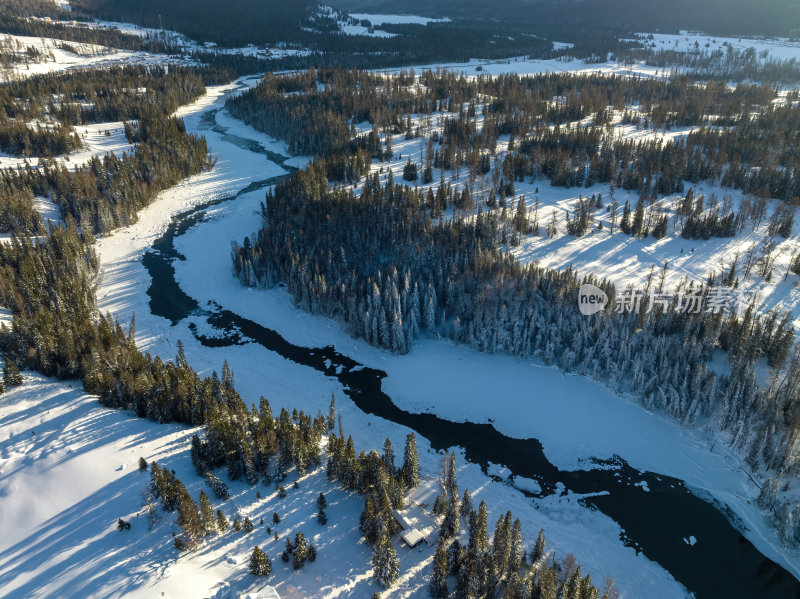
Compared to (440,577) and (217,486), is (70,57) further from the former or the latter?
(440,577)

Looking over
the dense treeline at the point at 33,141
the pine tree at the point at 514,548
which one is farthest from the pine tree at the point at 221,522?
the dense treeline at the point at 33,141

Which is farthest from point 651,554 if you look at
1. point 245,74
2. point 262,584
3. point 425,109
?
point 245,74

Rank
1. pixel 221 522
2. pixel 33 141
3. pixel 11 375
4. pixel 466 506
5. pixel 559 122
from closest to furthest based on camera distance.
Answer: pixel 221 522 → pixel 466 506 → pixel 11 375 → pixel 33 141 → pixel 559 122

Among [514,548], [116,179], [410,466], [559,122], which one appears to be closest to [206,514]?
[410,466]

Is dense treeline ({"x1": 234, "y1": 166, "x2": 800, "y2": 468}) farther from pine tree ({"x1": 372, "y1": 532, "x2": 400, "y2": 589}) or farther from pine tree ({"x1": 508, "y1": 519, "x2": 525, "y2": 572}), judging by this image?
pine tree ({"x1": 372, "y1": 532, "x2": 400, "y2": 589})

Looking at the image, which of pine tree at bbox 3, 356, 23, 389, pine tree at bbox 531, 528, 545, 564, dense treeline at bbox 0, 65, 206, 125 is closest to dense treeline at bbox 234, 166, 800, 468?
pine tree at bbox 531, 528, 545, 564

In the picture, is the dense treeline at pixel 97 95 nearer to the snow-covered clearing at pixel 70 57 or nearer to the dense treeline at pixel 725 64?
the snow-covered clearing at pixel 70 57

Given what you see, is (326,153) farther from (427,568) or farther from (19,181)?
(427,568)
